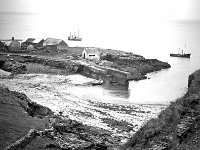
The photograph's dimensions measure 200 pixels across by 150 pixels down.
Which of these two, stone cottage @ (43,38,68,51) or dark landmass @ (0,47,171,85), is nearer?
dark landmass @ (0,47,171,85)

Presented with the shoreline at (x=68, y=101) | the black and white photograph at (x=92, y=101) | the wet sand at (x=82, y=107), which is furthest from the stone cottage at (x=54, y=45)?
the wet sand at (x=82, y=107)

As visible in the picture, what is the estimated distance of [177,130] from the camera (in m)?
20.3

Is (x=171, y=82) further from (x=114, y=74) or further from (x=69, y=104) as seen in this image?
(x=69, y=104)

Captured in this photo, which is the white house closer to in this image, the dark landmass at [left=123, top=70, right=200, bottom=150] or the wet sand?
the wet sand

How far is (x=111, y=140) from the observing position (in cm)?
3056

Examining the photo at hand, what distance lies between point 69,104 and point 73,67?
1137 inches

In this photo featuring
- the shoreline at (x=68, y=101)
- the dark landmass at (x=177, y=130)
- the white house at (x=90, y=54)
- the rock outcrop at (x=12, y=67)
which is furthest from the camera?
the white house at (x=90, y=54)

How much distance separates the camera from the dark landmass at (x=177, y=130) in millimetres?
19812

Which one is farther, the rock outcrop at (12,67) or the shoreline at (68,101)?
the rock outcrop at (12,67)

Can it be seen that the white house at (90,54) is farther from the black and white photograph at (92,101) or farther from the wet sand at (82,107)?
the wet sand at (82,107)

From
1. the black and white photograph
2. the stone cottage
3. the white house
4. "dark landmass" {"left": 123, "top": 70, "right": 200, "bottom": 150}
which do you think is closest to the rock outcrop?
the black and white photograph

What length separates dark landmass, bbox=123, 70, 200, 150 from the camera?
1981 cm

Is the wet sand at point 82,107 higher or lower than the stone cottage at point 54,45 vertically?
lower

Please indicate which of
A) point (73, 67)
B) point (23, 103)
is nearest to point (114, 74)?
point (73, 67)
